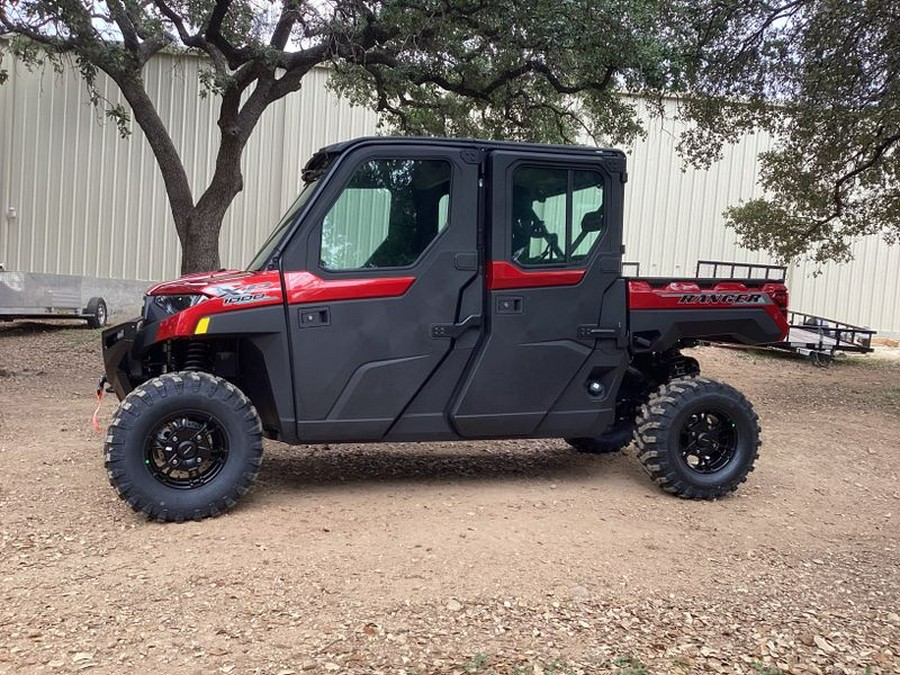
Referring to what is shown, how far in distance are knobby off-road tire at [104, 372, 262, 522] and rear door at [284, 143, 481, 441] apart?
0.41m

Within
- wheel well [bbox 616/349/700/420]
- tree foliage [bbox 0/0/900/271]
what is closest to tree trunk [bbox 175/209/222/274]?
tree foliage [bbox 0/0/900/271]

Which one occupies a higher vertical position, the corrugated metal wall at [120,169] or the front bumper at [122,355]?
the corrugated metal wall at [120,169]

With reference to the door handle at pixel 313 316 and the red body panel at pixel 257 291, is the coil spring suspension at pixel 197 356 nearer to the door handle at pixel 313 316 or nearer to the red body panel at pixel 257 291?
the red body panel at pixel 257 291

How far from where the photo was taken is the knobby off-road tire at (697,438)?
5336mm

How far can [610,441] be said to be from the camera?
655cm

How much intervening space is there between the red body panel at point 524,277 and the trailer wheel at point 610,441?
1773mm

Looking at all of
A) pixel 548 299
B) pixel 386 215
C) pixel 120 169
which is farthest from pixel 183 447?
pixel 120 169

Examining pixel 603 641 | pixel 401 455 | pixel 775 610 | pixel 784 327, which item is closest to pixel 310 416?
pixel 401 455

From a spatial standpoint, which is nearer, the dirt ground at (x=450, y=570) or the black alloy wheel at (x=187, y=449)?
the dirt ground at (x=450, y=570)

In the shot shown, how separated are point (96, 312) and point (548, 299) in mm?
13297

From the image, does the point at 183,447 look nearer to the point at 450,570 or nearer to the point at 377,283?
the point at 377,283

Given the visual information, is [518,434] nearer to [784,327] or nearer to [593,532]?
[593,532]

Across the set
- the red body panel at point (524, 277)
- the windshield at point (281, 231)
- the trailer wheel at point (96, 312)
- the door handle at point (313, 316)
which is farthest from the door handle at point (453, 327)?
the trailer wheel at point (96, 312)

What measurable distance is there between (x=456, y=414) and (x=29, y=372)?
7.99m
